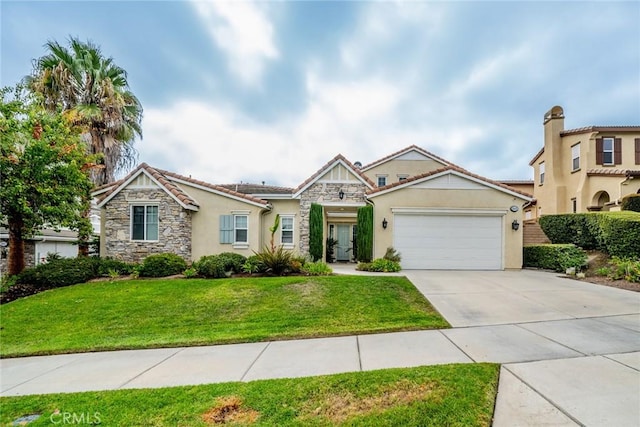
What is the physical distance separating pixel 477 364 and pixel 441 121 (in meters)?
15.7

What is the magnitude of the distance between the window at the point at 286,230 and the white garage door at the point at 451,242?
5331 mm

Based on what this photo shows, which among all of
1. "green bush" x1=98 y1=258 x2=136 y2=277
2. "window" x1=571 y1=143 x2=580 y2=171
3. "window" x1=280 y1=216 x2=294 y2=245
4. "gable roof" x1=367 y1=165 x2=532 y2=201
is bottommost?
"green bush" x1=98 y1=258 x2=136 y2=277

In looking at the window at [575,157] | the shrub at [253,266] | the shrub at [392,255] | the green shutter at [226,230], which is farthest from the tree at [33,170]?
the window at [575,157]

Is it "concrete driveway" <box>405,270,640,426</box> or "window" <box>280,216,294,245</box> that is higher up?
"window" <box>280,216,294,245</box>

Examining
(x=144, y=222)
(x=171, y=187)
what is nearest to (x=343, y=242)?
(x=171, y=187)

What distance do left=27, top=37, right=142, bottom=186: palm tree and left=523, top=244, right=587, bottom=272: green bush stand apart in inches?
759

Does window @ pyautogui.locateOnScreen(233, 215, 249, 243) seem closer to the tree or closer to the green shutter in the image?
the green shutter

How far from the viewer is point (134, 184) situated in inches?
537

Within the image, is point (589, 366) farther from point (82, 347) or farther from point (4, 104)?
point (4, 104)

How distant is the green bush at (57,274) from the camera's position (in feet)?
34.4

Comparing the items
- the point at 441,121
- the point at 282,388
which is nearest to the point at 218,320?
the point at 282,388

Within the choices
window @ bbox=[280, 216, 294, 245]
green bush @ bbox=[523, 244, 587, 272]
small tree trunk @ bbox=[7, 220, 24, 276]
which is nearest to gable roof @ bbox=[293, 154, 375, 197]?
window @ bbox=[280, 216, 294, 245]

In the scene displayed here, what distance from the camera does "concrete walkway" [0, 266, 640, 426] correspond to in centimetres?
312

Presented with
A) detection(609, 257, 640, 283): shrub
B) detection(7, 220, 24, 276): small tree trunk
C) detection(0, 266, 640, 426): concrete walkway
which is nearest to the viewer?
detection(0, 266, 640, 426): concrete walkway
